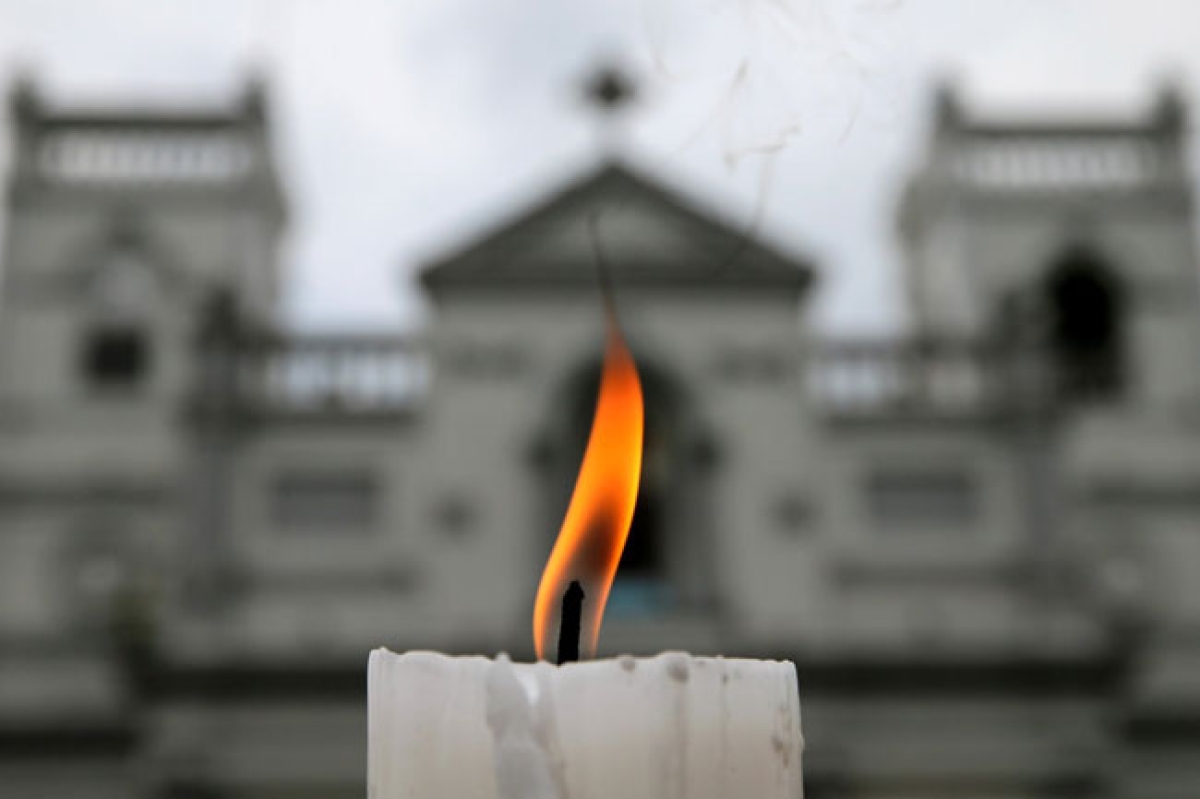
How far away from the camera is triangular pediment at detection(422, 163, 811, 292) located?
16.2 meters

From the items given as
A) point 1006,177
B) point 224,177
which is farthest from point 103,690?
point 1006,177

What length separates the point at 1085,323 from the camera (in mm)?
17281

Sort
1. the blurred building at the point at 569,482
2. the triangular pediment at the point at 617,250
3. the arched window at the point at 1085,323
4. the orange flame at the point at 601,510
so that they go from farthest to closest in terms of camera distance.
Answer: the arched window at the point at 1085,323, the triangular pediment at the point at 617,250, the blurred building at the point at 569,482, the orange flame at the point at 601,510

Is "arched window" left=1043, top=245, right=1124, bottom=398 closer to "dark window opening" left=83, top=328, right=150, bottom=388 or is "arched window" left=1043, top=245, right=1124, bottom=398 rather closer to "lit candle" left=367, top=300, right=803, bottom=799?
"dark window opening" left=83, top=328, right=150, bottom=388

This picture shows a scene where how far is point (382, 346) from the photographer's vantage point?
15.6 meters

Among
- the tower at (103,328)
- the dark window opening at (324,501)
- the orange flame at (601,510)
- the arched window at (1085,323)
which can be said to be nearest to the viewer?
the orange flame at (601,510)

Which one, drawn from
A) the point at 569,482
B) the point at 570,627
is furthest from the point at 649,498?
the point at 570,627

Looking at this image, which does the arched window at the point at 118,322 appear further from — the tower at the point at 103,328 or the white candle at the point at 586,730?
the white candle at the point at 586,730

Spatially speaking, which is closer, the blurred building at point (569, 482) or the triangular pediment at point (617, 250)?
the blurred building at point (569, 482)

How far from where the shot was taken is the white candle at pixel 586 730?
89 cm

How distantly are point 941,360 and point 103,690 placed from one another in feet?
35.5

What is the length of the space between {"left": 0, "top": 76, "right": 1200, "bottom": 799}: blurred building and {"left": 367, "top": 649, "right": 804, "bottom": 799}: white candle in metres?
13.2

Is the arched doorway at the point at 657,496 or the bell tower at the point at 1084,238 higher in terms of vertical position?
the bell tower at the point at 1084,238

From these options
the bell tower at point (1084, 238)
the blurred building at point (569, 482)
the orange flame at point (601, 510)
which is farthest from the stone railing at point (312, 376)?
the orange flame at point (601, 510)
